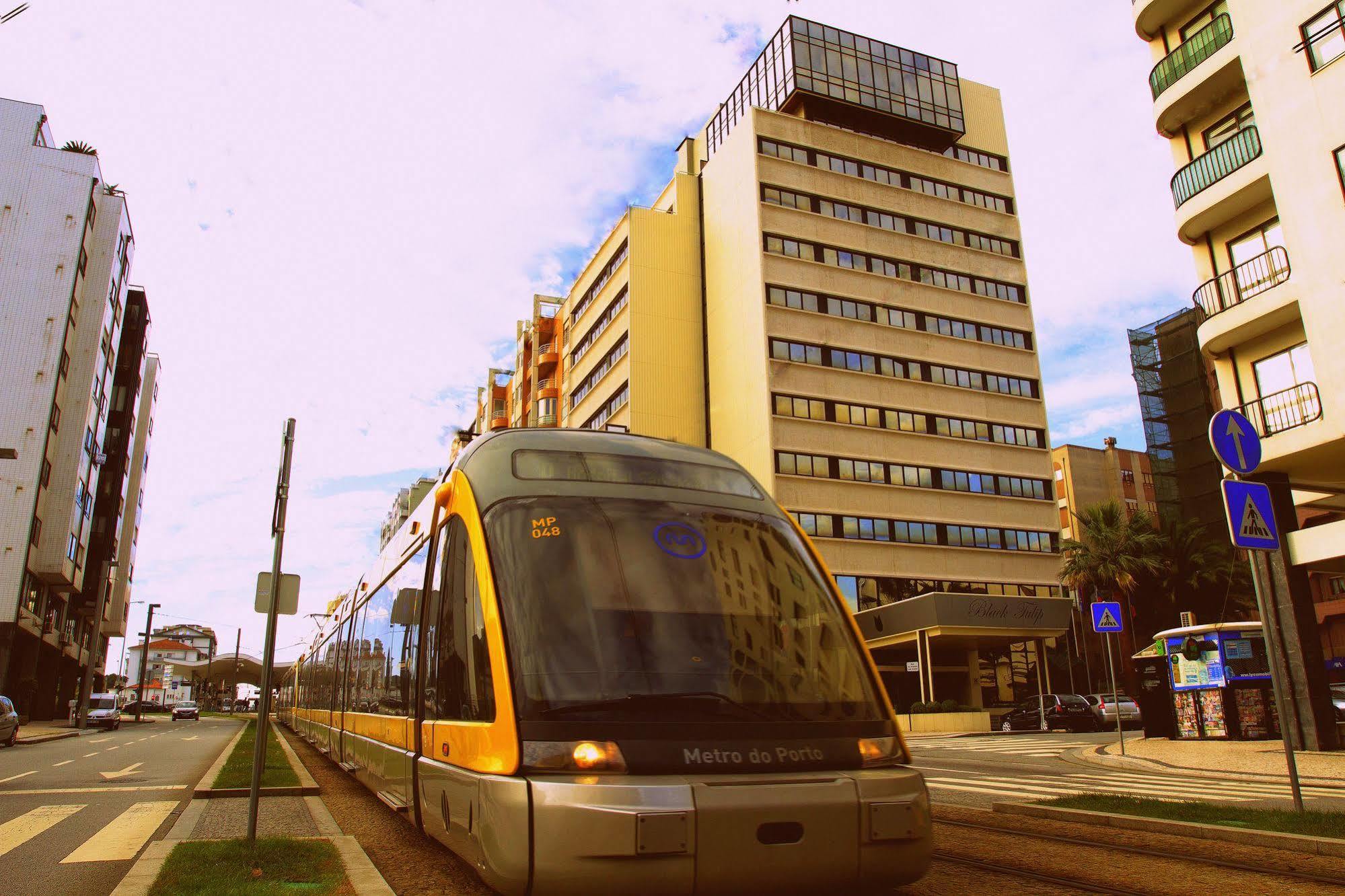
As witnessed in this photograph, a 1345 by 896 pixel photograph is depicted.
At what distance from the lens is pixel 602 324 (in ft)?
184

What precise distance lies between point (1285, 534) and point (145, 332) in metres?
75.1

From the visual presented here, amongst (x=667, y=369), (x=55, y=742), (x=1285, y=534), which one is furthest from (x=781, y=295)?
(x=55, y=742)

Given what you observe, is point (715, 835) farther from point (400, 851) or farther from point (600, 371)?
point (600, 371)

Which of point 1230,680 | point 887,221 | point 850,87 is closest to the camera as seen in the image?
point 1230,680

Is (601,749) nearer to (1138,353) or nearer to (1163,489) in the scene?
(1163,489)

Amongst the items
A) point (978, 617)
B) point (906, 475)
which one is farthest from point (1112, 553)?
point (978, 617)

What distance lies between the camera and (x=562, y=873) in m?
4.14

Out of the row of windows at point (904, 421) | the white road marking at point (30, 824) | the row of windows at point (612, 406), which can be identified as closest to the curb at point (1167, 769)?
the white road marking at point (30, 824)

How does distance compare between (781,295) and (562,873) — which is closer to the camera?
(562,873)

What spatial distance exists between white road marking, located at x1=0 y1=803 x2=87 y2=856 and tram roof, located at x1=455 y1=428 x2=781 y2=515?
218 inches

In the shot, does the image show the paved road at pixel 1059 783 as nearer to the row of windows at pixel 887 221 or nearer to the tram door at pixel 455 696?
the tram door at pixel 455 696

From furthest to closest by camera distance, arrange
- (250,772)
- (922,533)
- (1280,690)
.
A: (922,533) → (250,772) → (1280,690)

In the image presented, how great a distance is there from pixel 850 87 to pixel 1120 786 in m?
47.6

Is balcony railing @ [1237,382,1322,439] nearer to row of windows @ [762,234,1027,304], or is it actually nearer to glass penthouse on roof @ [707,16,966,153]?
row of windows @ [762,234,1027,304]
